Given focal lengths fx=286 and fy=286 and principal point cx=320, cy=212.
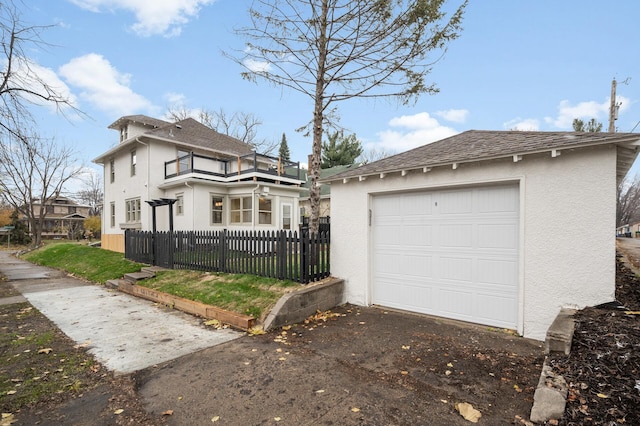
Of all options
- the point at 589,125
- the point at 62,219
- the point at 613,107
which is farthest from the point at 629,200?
the point at 62,219

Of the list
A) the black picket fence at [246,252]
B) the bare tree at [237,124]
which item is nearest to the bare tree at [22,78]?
the black picket fence at [246,252]

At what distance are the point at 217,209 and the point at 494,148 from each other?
1277cm

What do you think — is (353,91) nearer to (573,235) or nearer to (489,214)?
(489,214)

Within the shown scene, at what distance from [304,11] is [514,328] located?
26.7 feet

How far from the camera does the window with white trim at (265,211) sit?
47.9 ft

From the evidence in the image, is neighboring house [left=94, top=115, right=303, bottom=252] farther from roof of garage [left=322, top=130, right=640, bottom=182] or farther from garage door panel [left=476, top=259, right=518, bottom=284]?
garage door panel [left=476, top=259, right=518, bottom=284]

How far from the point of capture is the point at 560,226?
427cm

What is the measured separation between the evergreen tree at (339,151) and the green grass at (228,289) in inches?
769

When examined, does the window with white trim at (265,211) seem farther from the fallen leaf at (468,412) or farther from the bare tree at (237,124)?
the bare tree at (237,124)

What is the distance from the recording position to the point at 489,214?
16.4ft

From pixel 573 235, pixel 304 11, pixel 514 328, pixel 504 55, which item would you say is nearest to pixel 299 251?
pixel 514 328

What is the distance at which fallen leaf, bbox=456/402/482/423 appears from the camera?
8.54 feet

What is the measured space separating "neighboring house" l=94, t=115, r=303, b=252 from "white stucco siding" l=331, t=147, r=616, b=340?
10973 mm

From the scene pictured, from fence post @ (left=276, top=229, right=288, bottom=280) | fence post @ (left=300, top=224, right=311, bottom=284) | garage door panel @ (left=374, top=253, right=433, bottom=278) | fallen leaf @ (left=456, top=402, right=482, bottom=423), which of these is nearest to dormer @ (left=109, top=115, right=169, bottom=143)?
fence post @ (left=276, top=229, right=288, bottom=280)
